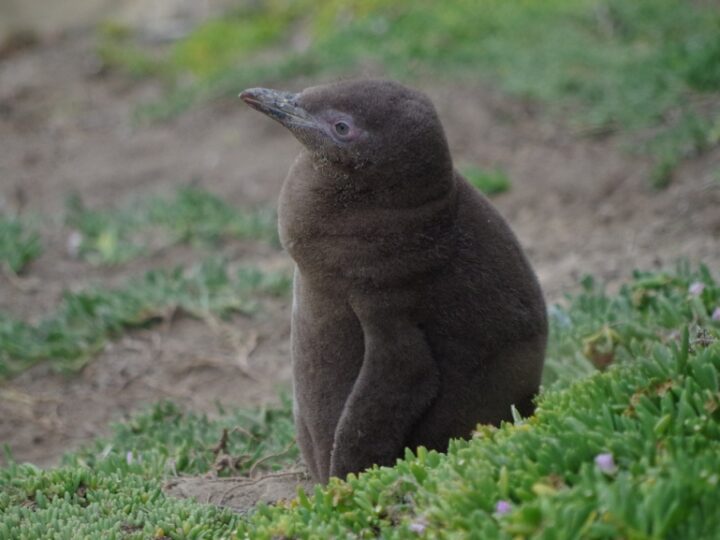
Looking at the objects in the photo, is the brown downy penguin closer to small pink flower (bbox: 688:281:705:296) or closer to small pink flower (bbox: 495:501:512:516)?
small pink flower (bbox: 495:501:512:516)

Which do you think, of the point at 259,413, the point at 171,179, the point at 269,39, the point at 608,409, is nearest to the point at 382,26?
the point at 269,39

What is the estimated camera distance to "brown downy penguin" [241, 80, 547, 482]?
4082 millimetres

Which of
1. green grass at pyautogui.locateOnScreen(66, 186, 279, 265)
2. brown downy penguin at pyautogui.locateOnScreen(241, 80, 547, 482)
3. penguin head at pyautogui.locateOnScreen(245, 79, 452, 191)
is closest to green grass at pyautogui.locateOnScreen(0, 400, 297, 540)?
brown downy penguin at pyautogui.locateOnScreen(241, 80, 547, 482)

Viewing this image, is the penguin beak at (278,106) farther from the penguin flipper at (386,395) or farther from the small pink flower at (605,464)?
A: the small pink flower at (605,464)

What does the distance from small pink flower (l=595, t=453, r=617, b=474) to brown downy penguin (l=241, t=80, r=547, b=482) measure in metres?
1.13

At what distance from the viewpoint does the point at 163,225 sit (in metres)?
9.70

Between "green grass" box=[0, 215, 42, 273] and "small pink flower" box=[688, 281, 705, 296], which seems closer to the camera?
"small pink flower" box=[688, 281, 705, 296]

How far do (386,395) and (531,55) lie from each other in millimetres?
7967

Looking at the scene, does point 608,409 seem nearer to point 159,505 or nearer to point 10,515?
point 159,505

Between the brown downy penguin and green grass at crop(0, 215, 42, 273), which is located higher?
the brown downy penguin

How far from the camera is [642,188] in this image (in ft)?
28.0

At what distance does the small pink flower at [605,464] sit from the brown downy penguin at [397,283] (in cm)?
113

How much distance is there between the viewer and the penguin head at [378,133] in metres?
4.09

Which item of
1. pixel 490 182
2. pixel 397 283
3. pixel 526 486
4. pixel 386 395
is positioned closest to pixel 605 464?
pixel 526 486
